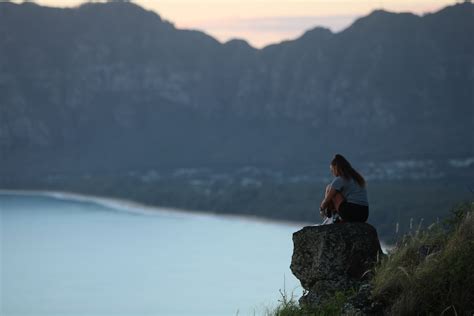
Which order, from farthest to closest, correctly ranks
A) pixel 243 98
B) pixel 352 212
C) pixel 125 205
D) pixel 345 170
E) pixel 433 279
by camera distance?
pixel 243 98, pixel 125 205, pixel 345 170, pixel 352 212, pixel 433 279

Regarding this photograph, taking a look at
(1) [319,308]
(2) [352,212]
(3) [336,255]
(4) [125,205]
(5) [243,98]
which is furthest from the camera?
(5) [243,98]

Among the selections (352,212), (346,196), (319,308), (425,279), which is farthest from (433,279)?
(346,196)

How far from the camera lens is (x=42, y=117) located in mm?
189125

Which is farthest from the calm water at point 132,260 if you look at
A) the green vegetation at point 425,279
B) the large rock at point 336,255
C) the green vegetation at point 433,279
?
the green vegetation at point 433,279

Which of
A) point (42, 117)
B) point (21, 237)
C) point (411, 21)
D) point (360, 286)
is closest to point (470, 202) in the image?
point (360, 286)

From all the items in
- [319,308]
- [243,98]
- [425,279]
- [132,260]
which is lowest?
[132,260]

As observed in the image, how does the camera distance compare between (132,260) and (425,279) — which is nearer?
(425,279)

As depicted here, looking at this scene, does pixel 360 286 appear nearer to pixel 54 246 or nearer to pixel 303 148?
pixel 54 246

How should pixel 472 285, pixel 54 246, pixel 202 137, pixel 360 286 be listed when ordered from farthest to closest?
1. pixel 202 137
2. pixel 54 246
3. pixel 360 286
4. pixel 472 285

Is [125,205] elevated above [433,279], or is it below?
above

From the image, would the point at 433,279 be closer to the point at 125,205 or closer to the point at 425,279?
the point at 425,279

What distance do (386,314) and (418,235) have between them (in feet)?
4.14

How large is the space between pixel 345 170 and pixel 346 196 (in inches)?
11.5

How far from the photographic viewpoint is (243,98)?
625 ft
